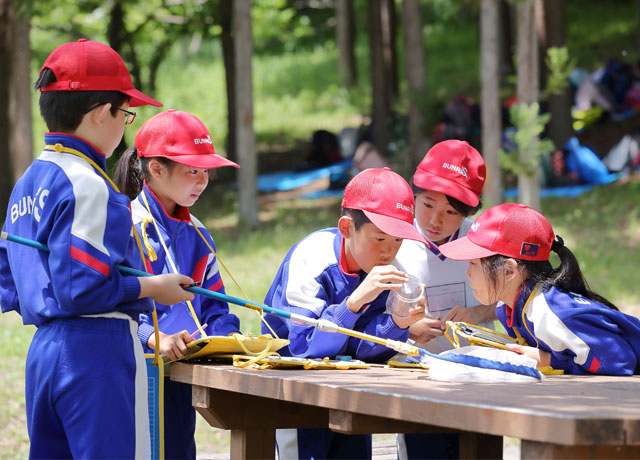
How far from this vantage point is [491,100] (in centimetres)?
1181

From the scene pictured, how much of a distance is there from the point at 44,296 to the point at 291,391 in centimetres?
81

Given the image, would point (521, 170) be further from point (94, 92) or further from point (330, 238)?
point (94, 92)

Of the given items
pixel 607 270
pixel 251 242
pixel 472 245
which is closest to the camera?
pixel 472 245

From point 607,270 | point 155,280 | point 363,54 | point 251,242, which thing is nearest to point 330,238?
point 155,280

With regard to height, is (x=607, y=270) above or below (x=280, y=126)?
below

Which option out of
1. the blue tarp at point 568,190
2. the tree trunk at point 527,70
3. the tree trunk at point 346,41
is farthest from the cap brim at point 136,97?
→ the tree trunk at point 346,41

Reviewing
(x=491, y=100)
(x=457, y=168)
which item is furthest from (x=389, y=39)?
(x=457, y=168)

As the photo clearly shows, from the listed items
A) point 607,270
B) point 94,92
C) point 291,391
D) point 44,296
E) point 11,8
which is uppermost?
point 11,8

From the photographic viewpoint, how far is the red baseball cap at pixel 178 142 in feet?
12.3

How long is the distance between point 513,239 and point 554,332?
391 millimetres

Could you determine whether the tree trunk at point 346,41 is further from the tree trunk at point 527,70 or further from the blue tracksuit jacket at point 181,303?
the blue tracksuit jacket at point 181,303

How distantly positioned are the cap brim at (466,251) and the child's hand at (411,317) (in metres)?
0.20

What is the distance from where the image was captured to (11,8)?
42.3 feet

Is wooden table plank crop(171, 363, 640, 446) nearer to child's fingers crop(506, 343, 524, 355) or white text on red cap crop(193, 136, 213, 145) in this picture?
child's fingers crop(506, 343, 524, 355)
